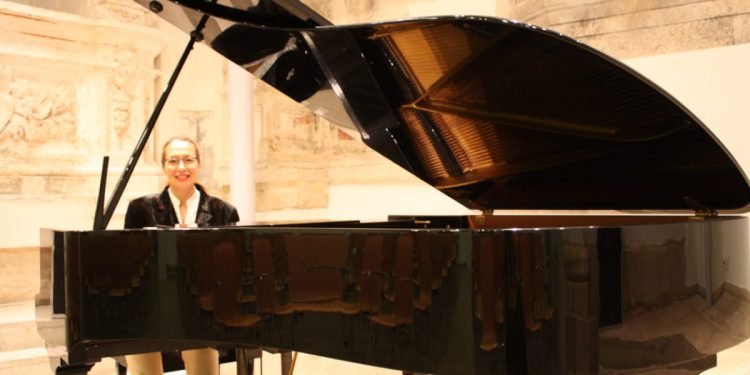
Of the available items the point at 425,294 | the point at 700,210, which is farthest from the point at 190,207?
the point at 700,210

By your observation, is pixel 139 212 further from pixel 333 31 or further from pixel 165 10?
pixel 333 31

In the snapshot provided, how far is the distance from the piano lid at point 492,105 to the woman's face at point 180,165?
87cm

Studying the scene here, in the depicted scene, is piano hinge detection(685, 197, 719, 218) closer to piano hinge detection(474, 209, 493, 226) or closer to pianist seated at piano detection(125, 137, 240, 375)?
piano hinge detection(474, 209, 493, 226)

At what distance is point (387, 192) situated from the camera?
637 centimetres

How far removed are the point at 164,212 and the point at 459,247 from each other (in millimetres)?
1822

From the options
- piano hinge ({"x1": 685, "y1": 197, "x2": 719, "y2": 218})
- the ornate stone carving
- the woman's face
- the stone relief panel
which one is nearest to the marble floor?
the stone relief panel

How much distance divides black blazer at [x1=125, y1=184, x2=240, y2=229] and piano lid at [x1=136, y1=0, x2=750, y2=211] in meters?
0.91

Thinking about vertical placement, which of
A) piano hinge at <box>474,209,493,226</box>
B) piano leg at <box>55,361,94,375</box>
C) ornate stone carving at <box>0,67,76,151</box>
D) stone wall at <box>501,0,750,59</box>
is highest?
stone wall at <box>501,0,750,59</box>

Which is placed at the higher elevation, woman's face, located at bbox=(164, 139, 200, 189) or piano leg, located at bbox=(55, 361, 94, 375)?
woman's face, located at bbox=(164, 139, 200, 189)

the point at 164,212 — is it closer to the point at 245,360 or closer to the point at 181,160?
the point at 181,160

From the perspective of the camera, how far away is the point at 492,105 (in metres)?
2.25

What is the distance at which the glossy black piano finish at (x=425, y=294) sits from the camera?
5.03ft

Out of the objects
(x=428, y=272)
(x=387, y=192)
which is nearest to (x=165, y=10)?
(x=428, y=272)

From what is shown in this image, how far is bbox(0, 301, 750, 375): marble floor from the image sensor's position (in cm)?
375
